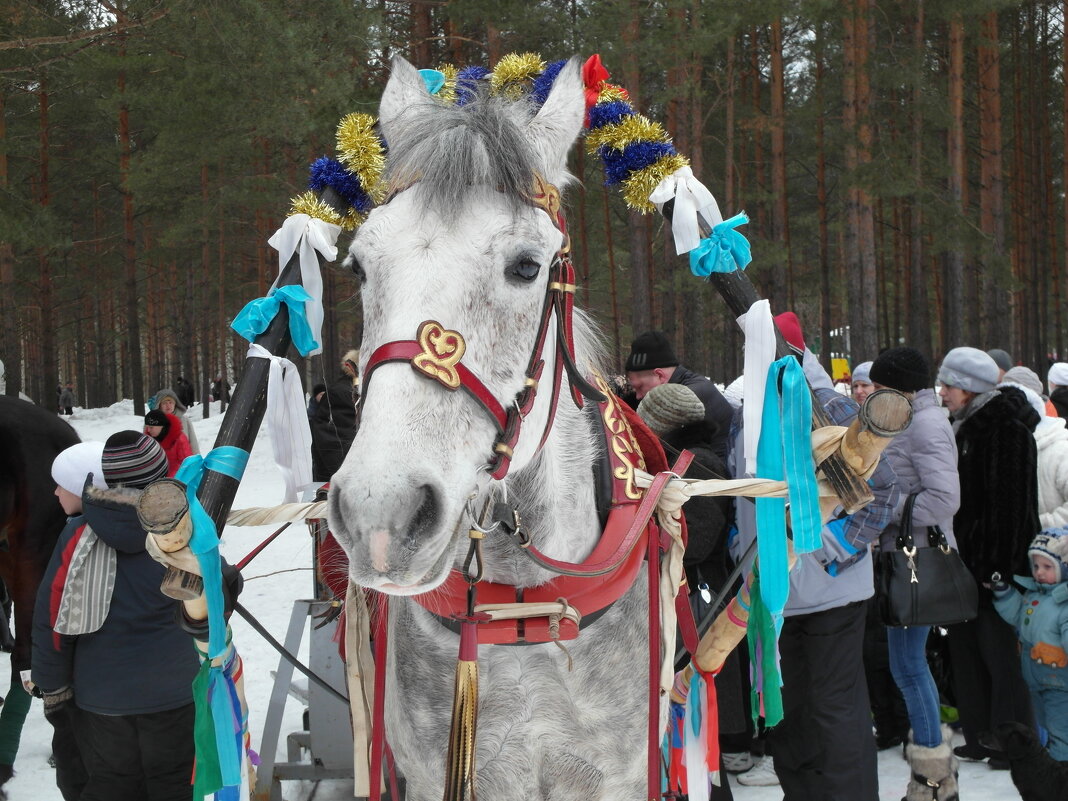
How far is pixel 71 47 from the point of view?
14.9 meters

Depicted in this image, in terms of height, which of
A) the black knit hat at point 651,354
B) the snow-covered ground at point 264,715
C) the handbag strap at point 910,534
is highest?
the black knit hat at point 651,354

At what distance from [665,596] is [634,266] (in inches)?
502

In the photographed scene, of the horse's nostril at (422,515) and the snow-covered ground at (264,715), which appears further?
the snow-covered ground at (264,715)

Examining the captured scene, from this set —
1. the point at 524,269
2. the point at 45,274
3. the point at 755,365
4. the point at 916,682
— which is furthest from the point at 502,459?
the point at 45,274

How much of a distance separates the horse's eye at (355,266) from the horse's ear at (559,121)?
1.60 feet

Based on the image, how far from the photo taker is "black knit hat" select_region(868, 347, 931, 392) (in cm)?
428

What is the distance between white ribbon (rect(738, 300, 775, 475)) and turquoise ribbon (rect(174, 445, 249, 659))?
4.32 ft

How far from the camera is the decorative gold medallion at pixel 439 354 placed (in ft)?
5.59

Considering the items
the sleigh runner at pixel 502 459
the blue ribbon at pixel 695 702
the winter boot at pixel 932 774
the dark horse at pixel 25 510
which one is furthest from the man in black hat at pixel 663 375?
the dark horse at pixel 25 510

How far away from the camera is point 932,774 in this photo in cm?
442

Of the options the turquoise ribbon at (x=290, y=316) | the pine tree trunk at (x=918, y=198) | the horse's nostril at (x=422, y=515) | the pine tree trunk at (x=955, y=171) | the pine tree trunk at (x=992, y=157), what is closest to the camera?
the horse's nostril at (x=422, y=515)

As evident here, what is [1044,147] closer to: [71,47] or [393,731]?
[71,47]

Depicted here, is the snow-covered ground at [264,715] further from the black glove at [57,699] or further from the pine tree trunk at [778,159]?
the pine tree trunk at [778,159]

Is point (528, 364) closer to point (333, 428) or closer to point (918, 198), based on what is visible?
point (333, 428)
